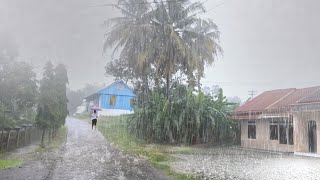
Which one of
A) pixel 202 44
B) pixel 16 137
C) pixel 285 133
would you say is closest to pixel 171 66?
pixel 202 44

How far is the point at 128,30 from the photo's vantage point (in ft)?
76.8

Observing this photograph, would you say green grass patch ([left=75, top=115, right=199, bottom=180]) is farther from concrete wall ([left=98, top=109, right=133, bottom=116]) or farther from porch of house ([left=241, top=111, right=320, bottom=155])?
concrete wall ([left=98, top=109, right=133, bottom=116])

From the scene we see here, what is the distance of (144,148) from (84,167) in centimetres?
765

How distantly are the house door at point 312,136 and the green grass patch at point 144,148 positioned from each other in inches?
275

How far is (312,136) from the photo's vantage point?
63.3 ft

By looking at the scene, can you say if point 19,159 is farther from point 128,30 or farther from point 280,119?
point 280,119

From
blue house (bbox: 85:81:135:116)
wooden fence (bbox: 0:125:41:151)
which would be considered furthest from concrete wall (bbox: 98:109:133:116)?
wooden fence (bbox: 0:125:41:151)

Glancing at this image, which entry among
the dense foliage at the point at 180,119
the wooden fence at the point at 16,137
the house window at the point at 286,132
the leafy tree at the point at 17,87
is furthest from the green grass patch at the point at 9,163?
the house window at the point at 286,132

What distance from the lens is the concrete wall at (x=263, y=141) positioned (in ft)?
67.9

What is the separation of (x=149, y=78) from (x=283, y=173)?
15.8 m

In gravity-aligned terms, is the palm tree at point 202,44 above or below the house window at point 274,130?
above

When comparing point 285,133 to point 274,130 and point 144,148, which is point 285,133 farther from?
point 144,148

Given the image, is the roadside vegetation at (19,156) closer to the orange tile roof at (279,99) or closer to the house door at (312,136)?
the orange tile roof at (279,99)

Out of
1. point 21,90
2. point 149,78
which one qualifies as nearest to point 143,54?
point 149,78
